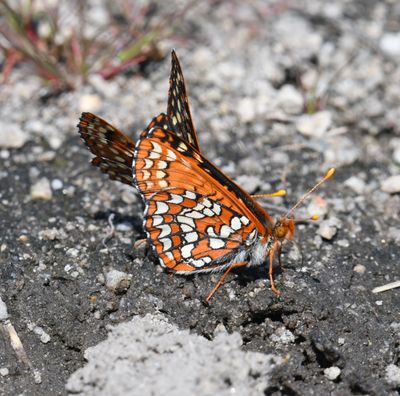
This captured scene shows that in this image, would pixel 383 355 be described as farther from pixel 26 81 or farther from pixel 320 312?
pixel 26 81

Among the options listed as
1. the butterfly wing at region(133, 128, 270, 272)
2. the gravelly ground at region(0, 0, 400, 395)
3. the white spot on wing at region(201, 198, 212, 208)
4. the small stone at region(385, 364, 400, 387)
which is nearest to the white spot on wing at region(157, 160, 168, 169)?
the butterfly wing at region(133, 128, 270, 272)

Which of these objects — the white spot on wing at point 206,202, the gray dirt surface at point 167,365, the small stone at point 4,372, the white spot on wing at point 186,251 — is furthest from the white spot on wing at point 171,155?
the small stone at point 4,372

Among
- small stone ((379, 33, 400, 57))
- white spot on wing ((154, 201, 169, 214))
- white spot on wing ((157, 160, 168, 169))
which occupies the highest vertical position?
white spot on wing ((157, 160, 168, 169))

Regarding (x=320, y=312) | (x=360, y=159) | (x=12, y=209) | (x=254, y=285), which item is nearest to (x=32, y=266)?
(x=12, y=209)

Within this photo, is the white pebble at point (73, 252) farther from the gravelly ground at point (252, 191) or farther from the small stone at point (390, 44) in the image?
the small stone at point (390, 44)

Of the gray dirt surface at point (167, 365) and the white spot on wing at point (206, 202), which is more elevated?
the white spot on wing at point (206, 202)

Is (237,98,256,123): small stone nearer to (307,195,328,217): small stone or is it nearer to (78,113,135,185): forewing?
(307,195,328,217): small stone
